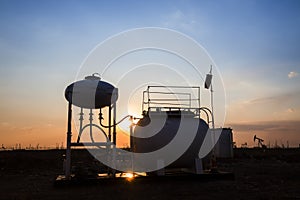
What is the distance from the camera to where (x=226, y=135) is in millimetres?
31828

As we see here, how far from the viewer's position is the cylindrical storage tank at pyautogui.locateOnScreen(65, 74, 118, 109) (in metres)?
12.5

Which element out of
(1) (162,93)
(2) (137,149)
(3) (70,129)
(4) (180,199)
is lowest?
(4) (180,199)

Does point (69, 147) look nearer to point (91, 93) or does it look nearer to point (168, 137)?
point (91, 93)

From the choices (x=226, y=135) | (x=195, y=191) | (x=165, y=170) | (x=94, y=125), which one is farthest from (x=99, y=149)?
(x=226, y=135)

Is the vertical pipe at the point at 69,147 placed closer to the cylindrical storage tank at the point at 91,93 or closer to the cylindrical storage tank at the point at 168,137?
the cylindrical storage tank at the point at 91,93

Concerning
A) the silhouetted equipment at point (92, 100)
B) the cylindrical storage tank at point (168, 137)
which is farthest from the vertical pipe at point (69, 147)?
the cylindrical storage tank at point (168, 137)

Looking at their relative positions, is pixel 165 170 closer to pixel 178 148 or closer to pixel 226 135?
pixel 178 148

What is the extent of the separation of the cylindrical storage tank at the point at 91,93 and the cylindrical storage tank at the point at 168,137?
6.66 ft

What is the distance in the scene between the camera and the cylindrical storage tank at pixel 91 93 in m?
12.5

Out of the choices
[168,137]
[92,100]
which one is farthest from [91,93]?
[168,137]

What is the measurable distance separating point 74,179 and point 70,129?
2026mm

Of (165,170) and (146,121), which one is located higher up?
(146,121)

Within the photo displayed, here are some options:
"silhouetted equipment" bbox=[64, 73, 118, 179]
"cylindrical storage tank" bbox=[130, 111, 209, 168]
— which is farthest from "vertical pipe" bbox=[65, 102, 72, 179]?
"cylindrical storage tank" bbox=[130, 111, 209, 168]

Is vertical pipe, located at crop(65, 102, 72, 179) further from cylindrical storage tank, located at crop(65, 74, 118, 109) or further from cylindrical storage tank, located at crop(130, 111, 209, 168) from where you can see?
cylindrical storage tank, located at crop(130, 111, 209, 168)
